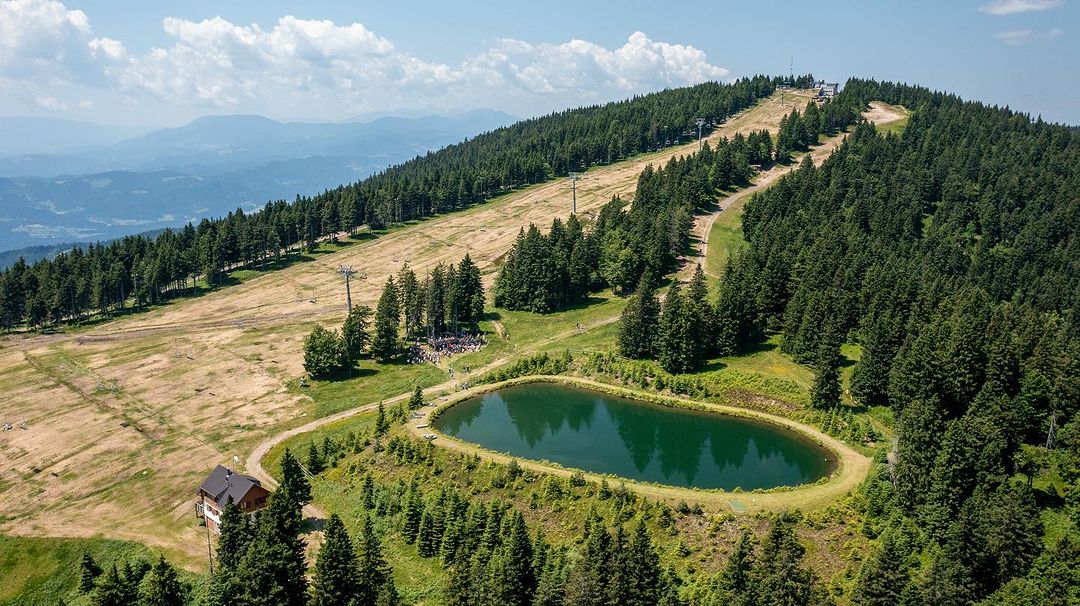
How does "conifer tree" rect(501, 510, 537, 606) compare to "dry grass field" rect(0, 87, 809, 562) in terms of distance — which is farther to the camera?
"dry grass field" rect(0, 87, 809, 562)

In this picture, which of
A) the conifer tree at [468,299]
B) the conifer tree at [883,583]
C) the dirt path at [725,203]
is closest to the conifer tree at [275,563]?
the conifer tree at [883,583]

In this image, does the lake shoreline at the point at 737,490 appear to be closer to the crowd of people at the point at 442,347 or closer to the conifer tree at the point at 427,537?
the conifer tree at the point at 427,537

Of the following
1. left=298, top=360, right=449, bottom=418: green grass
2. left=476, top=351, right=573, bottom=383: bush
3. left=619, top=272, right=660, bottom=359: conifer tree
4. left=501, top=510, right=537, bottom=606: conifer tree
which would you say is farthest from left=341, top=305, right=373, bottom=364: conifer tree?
left=501, top=510, right=537, bottom=606: conifer tree

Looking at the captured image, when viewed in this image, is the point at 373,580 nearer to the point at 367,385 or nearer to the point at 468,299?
the point at 367,385

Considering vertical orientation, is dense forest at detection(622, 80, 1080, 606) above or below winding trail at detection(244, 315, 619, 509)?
above

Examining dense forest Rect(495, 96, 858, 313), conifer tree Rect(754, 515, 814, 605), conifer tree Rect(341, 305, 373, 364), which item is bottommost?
conifer tree Rect(754, 515, 814, 605)

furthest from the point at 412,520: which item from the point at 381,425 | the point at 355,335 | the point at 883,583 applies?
the point at 355,335

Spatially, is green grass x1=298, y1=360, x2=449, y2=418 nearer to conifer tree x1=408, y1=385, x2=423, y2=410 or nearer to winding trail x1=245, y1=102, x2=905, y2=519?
winding trail x1=245, y1=102, x2=905, y2=519
